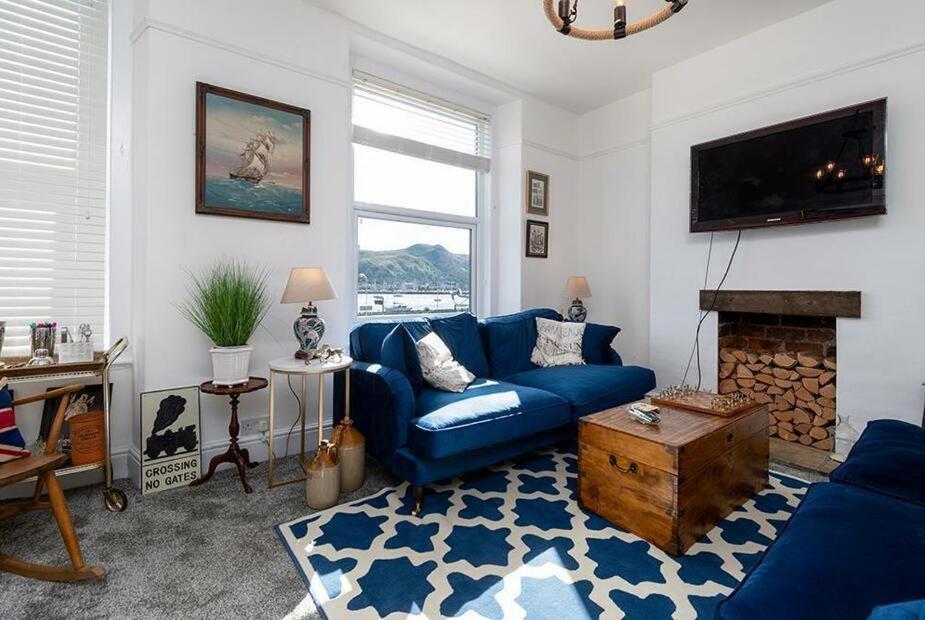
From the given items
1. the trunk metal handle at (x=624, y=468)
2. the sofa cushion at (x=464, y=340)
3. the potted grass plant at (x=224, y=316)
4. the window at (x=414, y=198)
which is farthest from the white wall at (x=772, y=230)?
the potted grass plant at (x=224, y=316)

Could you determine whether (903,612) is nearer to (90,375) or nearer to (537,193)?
(90,375)

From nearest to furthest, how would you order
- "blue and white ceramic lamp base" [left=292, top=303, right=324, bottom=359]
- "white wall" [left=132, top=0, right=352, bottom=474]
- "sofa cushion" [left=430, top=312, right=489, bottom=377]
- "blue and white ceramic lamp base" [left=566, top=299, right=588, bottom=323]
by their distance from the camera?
"white wall" [left=132, top=0, right=352, bottom=474], "blue and white ceramic lamp base" [left=292, top=303, right=324, bottom=359], "sofa cushion" [left=430, top=312, right=489, bottom=377], "blue and white ceramic lamp base" [left=566, top=299, right=588, bottom=323]

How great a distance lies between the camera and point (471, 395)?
2471mm

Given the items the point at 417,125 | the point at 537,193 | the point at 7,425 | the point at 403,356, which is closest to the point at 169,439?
the point at 7,425

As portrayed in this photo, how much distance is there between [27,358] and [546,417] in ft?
8.80

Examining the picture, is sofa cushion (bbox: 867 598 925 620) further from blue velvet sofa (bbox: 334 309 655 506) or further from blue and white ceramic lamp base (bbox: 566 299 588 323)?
blue and white ceramic lamp base (bbox: 566 299 588 323)

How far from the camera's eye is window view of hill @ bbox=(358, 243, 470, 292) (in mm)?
3475

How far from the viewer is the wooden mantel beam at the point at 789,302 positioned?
2777 millimetres

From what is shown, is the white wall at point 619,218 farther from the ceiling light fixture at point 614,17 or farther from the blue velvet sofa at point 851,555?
the blue velvet sofa at point 851,555

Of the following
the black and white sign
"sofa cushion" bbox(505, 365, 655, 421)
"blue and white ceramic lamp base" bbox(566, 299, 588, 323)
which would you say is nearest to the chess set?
"sofa cushion" bbox(505, 365, 655, 421)

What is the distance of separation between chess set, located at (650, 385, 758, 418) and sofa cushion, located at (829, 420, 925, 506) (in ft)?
1.62

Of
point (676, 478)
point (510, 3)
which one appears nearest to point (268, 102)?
point (510, 3)

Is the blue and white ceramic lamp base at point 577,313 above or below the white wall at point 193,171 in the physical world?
below

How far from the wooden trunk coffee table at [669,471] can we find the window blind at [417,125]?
8.49 feet
